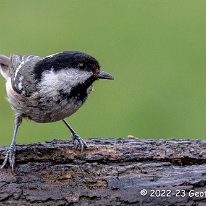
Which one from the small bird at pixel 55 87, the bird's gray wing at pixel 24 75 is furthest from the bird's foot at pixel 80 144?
the bird's gray wing at pixel 24 75

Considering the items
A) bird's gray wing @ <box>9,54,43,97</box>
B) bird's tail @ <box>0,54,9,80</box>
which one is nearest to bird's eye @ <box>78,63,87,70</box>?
bird's gray wing @ <box>9,54,43,97</box>

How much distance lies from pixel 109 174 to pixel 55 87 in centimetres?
80

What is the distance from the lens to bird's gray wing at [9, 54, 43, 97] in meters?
5.59

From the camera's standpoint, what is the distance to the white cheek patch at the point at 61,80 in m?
5.33

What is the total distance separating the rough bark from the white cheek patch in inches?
16.2

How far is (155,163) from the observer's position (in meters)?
5.11

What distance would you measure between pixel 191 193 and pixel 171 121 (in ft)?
13.5

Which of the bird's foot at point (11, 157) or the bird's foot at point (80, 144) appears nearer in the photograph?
the bird's foot at point (11, 157)

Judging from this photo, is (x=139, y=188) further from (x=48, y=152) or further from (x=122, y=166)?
(x=48, y=152)

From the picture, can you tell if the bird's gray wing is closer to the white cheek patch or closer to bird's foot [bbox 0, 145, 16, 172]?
the white cheek patch

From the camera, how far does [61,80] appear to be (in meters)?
5.36

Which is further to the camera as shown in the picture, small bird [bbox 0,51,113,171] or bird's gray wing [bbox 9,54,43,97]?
bird's gray wing [bbox 9,54,43,97]

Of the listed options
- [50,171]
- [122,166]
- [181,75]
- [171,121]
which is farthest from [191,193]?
[181,75]

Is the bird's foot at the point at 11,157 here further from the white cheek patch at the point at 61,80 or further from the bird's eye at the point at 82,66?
the bird's eye at the point at 82,66
